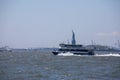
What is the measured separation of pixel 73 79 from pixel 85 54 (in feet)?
242

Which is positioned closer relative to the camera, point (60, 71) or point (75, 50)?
point (60, 71)

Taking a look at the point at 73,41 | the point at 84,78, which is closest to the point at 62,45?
the point at 73,41

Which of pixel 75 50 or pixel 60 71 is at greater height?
pixel 60 71

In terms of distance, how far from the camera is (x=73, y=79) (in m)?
35.8

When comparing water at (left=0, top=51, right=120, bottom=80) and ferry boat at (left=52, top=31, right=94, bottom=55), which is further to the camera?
ferry boat at (left=52, top=31, right=94, bottom=55)

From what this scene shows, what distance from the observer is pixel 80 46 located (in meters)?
114

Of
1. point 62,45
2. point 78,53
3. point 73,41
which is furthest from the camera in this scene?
point 73,41

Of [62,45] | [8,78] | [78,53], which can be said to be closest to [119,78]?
[8,78]

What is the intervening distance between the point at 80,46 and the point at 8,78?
7769 centimetres

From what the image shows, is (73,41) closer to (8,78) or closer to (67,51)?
(67,51)

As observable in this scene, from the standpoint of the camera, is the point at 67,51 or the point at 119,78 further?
the point at 67,51

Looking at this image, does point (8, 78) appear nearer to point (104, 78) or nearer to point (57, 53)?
point (104, 78)

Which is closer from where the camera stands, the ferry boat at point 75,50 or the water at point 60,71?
the water at point 60,71

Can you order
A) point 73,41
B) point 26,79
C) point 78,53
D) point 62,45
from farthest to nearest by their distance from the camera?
point 73,41, point 62,45, point 78,53, point 26,79
